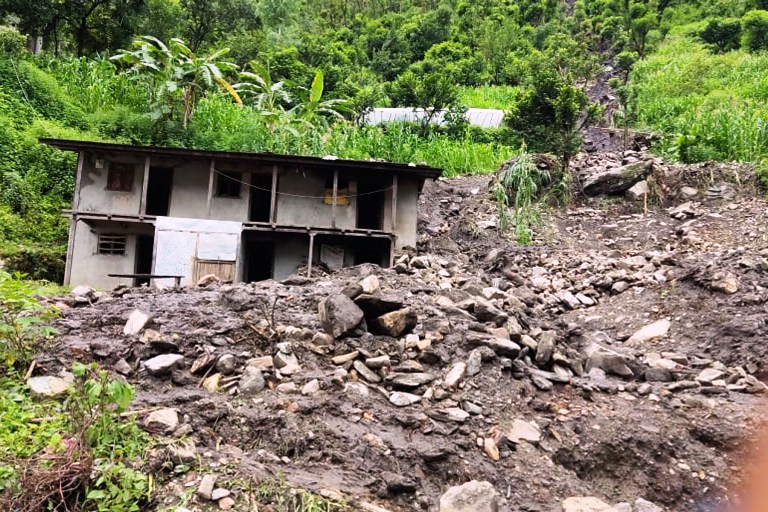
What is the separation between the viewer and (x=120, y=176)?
1501 cm

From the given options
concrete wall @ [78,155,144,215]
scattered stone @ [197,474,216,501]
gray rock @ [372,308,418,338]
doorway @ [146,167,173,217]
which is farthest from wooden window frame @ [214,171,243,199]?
scattered stone @ [197,474,216,501]

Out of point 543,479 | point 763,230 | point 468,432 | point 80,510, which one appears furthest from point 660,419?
point 763,230

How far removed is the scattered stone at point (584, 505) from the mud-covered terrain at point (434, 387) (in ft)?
0.10

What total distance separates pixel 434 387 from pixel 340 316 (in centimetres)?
136

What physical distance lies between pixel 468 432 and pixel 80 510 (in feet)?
10.8

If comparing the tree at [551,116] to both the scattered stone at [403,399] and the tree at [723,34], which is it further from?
the tree at [723,34]

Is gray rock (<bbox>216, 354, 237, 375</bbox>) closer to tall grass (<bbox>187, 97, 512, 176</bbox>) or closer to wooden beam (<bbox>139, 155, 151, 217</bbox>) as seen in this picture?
wooden beam (<bbox>139, 155, 151, 217</bbox>)

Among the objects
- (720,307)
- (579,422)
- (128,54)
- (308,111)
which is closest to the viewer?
(579,422)

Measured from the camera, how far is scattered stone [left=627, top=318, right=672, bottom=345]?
8.81 m

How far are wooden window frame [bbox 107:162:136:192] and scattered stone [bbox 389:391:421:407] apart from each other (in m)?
A: 12.5

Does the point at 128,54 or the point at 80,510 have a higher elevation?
the point at 128,54

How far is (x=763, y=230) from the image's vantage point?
448 inches

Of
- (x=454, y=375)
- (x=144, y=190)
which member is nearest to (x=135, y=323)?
(x=454, y=375)

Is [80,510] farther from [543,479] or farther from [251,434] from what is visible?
[543,479]
